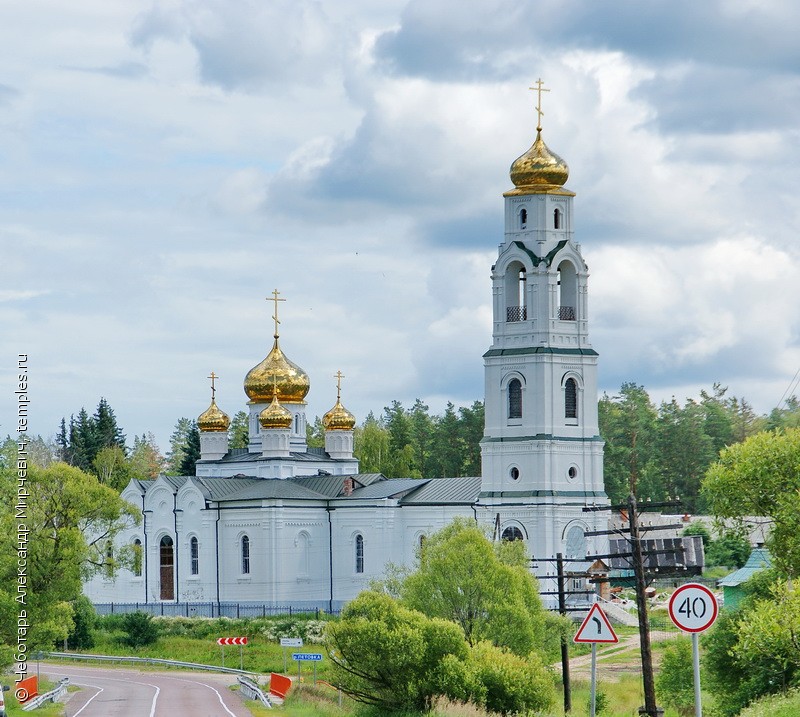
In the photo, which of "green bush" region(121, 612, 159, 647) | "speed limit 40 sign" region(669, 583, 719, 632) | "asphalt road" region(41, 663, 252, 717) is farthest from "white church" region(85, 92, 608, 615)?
"speed limit 40 sign" region(669, 583, 719, 632)

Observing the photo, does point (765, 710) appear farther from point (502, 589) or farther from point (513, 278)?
point (513, 278)

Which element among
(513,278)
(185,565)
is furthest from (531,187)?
(185,565)

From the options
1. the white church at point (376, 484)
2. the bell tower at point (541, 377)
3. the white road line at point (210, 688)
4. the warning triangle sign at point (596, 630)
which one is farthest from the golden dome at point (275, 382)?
the warning triangle sign at point (596, 630)

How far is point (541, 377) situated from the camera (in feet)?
193

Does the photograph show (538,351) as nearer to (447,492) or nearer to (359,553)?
(447,492)

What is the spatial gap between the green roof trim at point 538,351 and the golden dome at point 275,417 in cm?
1192

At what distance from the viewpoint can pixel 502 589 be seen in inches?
1442

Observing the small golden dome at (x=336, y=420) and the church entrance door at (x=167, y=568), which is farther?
the small golden dome at (x=336, y=420)

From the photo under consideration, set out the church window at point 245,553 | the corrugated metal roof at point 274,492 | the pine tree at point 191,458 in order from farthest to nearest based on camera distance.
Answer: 1. the pine tree at point 191,458
2. the corrugated metal roof at point 274,492
3. the church window at point 245,553

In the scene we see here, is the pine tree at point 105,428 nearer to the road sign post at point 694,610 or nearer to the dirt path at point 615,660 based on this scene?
the dirt path at point 615,660

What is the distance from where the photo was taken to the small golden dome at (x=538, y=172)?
59.4m

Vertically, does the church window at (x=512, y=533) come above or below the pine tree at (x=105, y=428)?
below

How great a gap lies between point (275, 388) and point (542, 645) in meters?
34.0

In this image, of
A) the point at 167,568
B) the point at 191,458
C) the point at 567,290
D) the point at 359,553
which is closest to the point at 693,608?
the point at 567,290
